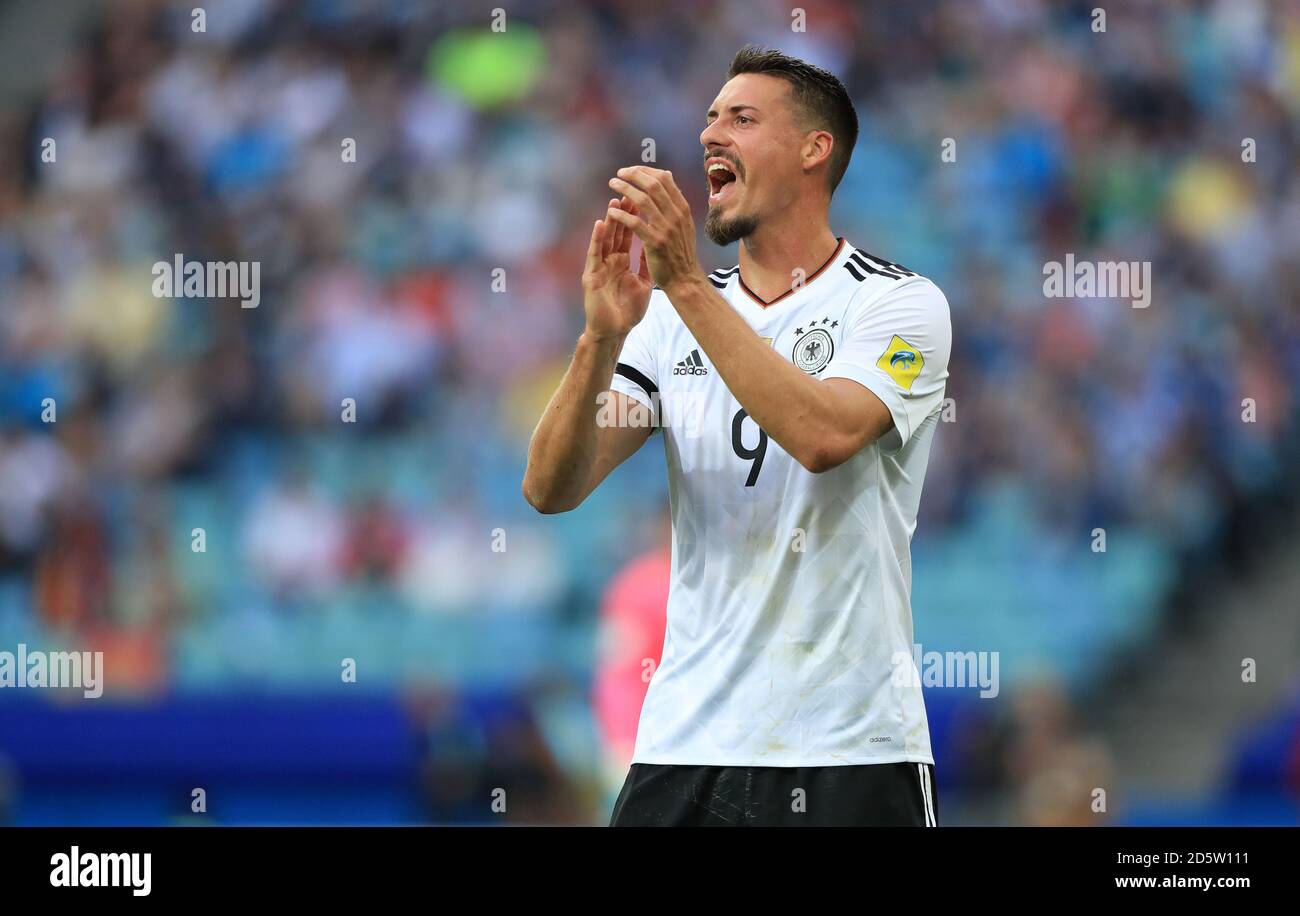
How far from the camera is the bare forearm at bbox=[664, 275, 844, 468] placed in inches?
123

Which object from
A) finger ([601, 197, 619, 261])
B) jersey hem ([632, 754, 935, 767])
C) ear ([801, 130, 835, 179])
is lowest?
jersey hem ([632, 754, 935, 767])

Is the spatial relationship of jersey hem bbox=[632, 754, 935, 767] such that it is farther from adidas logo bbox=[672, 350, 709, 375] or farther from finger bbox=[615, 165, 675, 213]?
finger bbox=[615, 165, 675, 213]

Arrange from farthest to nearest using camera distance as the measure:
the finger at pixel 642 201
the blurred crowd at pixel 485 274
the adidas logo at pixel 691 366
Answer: the blurred crowd at pixel 485 274 < the adidas logo at pixel 691 366 < the finger at pixel 642 201

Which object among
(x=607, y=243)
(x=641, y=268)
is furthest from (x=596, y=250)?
(x=641, y=268)

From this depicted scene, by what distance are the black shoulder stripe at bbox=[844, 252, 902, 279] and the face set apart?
207 mm

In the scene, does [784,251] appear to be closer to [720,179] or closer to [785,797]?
[720,179]

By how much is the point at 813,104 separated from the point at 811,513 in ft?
3.53

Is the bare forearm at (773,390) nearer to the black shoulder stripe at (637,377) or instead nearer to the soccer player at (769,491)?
the soccer player at (769,491)

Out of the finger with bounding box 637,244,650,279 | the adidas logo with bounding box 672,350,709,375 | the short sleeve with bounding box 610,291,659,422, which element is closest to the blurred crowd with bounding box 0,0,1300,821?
the finger with bounding box 637,244,650,279

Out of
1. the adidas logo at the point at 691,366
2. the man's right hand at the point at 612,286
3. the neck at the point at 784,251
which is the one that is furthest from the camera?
the neck at the point at 784,251

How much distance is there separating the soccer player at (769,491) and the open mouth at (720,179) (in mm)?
20

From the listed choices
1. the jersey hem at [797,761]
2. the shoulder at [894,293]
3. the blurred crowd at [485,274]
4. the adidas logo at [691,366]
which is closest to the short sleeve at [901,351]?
the shoulder at [894,293]

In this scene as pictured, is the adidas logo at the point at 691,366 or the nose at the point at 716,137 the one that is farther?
the nose at the point at 716,137

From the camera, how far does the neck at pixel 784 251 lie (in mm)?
3584
